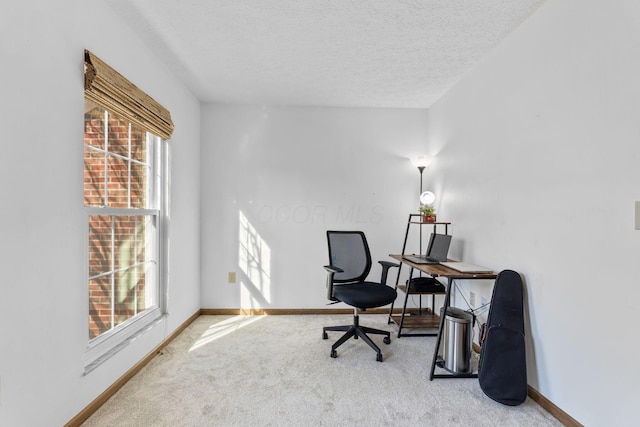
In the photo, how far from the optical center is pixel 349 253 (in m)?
2.94

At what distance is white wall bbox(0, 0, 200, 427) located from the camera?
1322 mm

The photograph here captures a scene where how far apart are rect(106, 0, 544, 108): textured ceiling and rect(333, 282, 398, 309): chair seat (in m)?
1.98

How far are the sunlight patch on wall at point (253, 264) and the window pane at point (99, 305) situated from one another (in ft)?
5.21

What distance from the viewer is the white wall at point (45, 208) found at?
132cm

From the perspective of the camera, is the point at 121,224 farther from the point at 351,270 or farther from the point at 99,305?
the point at 351,270

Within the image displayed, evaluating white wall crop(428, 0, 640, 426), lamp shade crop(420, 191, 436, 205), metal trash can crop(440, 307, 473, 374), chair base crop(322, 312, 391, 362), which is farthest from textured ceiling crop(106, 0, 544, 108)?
chair base crop(322, 312, 391, 362)

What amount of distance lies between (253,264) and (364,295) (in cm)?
158

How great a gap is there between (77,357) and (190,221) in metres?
1.81

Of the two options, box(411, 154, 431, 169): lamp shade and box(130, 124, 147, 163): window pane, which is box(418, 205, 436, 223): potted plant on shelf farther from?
box(130, 124, 147, 163): window pane

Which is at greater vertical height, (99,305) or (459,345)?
(99,305)

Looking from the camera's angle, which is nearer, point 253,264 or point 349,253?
point 349,253

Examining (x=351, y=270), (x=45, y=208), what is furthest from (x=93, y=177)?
(x=351, y=270)

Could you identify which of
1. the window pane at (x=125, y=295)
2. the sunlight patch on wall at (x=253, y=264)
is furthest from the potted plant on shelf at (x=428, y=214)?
the window pane at (x=125, y=295)

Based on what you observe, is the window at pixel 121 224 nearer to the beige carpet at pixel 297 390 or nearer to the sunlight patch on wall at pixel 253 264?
the beige carpet at pixel 297 390
